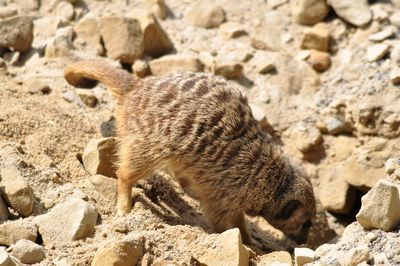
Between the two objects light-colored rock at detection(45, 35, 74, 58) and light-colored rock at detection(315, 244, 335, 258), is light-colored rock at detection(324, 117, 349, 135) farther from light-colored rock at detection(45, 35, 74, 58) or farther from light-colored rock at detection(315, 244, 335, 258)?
light-colored rock at detection(45, 35, 74, 58)

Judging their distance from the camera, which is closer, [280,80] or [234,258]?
[234,258]

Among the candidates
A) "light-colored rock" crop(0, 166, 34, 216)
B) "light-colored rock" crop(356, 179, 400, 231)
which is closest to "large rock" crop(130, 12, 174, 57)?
"light-colored rock" crop(0, 166, 34, 216)

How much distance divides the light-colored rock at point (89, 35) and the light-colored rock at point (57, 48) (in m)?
0.19

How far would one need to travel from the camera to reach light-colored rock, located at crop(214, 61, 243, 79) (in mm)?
5578

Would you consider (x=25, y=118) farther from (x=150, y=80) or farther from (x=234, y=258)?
(x=234, y=258)

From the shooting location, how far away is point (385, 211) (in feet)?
11.1

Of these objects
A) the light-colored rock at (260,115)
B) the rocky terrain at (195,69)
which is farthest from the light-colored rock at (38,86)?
the light-colored rock at (260,115)

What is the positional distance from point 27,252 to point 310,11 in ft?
12.7

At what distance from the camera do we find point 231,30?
5.94 meters

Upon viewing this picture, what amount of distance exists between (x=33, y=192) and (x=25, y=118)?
0.85m

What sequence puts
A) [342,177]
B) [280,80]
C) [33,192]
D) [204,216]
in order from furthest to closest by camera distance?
[280,80] → [342,177] → [204,216] → [33,192]

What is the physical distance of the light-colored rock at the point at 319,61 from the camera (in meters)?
5.82

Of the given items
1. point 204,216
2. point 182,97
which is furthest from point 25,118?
point 204,216

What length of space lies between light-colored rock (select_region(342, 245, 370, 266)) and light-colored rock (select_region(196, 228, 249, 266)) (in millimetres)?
546
